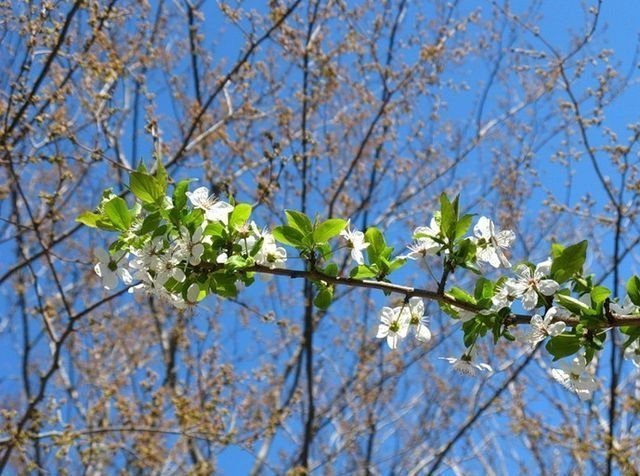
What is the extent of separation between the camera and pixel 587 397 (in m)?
1.73

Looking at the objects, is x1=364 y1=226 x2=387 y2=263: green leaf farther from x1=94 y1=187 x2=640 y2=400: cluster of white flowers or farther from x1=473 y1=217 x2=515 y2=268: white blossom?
x1=473 y1=217 x2=515 y2=268: white blossom

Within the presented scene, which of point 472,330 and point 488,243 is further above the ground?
point 488,243

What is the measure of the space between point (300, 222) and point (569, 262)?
0.61 meters

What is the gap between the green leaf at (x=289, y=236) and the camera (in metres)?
1.75

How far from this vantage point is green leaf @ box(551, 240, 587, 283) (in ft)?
5.60

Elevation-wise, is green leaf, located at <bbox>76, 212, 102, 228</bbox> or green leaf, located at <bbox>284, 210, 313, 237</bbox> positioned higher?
green leaf, located at <bbox>76, 212, 102, 228</bbox>

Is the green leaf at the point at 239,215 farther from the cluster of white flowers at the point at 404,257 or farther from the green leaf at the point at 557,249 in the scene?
the green leaf at the point at 557,249

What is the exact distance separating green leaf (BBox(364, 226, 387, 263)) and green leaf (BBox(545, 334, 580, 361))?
429 millimetres

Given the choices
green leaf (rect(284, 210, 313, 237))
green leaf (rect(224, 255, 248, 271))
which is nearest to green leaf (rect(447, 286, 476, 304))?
green leaf (rect(284, 210, 313, 237))

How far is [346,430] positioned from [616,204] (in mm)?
3236

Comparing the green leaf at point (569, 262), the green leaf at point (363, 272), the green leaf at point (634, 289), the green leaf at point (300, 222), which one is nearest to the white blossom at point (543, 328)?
the green leaf at point (569, 262)

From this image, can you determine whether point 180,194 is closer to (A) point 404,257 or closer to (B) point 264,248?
(B) point 264,248

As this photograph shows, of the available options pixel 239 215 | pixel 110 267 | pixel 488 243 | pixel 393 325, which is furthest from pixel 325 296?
pixel 110 267

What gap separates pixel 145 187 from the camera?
5.58 ft
